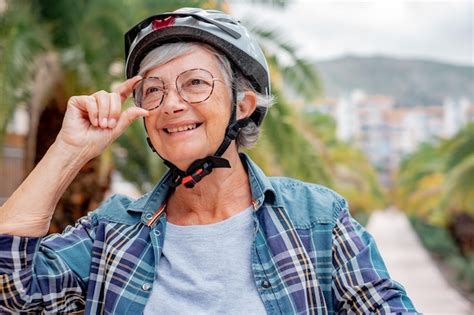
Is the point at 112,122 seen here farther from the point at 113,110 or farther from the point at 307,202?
the point at 307,202

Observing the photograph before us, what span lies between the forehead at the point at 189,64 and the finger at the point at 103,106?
148 millimetres

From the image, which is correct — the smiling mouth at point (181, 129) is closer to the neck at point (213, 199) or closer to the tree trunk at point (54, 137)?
the neck at point (213, 199)

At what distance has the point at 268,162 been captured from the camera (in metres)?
9.36

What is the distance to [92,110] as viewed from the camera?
1.91 m

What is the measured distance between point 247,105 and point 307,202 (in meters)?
0.37

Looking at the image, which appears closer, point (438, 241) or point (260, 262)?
point (260, 262)

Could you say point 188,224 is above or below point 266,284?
above

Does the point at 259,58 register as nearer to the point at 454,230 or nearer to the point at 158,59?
the point at 158,59

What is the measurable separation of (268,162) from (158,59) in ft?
24.3

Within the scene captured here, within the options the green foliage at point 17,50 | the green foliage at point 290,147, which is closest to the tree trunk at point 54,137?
the green foliage at point 17,50

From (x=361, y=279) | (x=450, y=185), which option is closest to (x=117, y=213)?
Result: (x=361, y=279)

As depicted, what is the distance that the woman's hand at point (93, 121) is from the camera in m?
1.90

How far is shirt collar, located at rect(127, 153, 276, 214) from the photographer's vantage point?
2006 mm

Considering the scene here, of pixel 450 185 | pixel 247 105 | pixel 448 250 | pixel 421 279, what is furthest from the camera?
pixel 448 250
